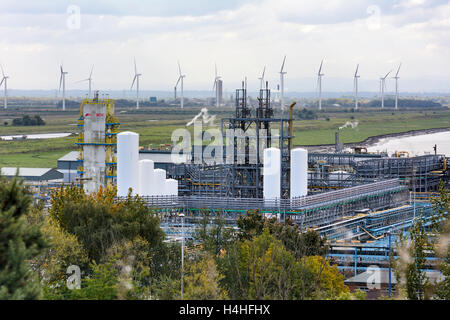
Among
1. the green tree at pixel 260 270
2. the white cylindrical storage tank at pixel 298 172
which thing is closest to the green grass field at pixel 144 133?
the white cylindrical storage tank at pixel 298 172

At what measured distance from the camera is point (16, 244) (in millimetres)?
17609

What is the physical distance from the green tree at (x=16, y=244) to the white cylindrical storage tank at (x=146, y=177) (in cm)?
2474

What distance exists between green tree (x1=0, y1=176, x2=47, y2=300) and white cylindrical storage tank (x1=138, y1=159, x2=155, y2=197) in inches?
974

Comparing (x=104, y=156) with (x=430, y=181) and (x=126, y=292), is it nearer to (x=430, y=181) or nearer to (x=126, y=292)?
(x=126, y=292)

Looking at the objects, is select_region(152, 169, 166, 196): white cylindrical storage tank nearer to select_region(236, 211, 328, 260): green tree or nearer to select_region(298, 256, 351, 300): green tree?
select_region(236, 211, 328, 260): green tree

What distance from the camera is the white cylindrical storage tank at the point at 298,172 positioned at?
42531mm

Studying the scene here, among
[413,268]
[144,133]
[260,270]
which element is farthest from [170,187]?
[144,133]

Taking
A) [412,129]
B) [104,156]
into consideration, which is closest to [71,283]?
[104,156]

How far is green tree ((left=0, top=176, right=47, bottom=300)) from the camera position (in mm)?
17109

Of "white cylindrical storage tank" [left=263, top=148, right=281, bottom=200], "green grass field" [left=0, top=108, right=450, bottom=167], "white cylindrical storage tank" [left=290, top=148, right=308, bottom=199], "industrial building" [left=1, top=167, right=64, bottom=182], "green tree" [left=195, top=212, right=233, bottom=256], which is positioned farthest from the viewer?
"green grass field" [left=0, top=108, right=450, bottom=167]

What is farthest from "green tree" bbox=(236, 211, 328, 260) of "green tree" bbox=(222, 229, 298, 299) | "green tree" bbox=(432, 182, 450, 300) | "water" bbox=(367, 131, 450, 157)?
"water" bbox=(367, 131, 450, 157)

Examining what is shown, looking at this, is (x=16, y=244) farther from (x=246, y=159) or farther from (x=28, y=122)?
(x=28, y=122)

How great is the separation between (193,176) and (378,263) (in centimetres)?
1672
